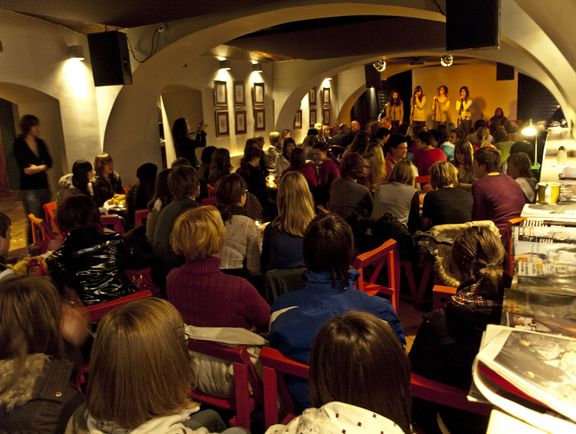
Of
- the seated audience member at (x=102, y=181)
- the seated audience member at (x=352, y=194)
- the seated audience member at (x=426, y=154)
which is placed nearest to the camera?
the seated audience member at (x=352, y=194)

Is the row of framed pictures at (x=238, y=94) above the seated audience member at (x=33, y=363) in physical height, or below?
above

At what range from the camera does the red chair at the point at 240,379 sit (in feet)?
6.09

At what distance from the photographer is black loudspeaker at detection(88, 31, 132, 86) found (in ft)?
19.6

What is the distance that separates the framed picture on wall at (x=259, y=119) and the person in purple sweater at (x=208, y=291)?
9118mm

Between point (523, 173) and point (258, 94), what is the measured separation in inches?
311

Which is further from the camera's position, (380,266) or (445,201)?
(445,201)

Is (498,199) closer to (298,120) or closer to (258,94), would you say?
(258,94)

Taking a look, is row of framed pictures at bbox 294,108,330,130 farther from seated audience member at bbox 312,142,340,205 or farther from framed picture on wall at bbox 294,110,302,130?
seated audience member at bbox 312,142,340,205

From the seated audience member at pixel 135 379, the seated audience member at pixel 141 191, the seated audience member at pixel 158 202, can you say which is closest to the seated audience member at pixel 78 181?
the seated audience member at pixel 141 191

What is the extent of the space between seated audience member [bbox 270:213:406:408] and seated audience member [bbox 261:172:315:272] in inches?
33.6

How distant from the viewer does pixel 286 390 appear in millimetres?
1812

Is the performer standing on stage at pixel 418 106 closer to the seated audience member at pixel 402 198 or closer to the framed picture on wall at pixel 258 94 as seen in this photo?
the framed picture on wall at pixel 258 94

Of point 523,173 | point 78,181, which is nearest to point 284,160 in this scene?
point 78,181

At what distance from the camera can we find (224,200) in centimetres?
327
